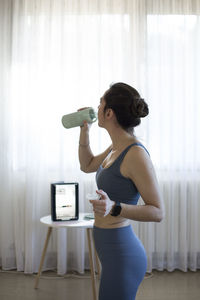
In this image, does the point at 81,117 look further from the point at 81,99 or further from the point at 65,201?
the point at 81,99

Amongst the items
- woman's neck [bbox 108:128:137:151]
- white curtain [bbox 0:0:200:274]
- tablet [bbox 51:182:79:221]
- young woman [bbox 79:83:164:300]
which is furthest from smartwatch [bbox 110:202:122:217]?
white curtain [bbox 0:0:200:274]

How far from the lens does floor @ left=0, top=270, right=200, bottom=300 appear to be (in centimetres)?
301

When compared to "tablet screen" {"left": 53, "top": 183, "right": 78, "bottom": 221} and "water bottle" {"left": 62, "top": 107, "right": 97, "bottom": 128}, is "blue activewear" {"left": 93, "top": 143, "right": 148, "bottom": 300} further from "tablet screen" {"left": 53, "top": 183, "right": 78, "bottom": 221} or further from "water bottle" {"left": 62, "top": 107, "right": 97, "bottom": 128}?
"tablet screen" {"left": 53, "top": 183, "right": 78, "bottom": 221}

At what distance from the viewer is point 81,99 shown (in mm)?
3424

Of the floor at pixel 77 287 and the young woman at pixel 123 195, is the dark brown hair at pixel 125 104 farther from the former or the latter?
the floor at pixel 77 287

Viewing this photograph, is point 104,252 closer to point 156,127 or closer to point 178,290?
point 178,290

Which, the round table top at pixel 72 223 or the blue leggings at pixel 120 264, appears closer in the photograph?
the blue leggings at pixel 120 264

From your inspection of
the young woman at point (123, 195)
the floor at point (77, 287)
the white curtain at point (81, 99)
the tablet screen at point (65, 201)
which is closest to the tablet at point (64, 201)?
the tablet screen at point (65, 201)

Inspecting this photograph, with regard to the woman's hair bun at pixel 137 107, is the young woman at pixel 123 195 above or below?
below

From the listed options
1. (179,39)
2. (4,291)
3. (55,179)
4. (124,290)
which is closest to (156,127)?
(179,39)

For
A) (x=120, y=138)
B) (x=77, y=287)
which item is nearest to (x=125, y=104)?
(x=120, y=138)

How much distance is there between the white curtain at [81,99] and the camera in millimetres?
3404

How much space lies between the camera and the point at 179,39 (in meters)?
3.46

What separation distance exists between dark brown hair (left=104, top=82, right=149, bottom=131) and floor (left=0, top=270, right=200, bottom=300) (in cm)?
185
